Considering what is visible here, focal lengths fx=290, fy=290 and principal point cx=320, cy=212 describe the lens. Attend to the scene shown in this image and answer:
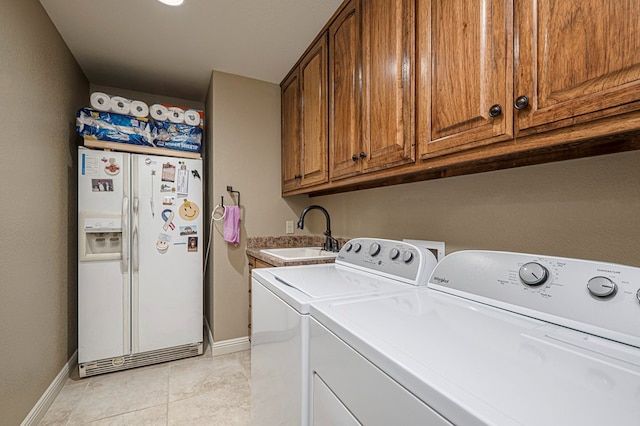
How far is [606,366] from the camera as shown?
524mm

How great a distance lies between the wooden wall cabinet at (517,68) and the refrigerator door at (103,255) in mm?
2194

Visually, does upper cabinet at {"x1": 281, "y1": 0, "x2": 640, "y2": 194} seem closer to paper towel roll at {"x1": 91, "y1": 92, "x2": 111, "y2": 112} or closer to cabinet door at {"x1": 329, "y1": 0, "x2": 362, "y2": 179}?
cabinet door at {"x1": 329, "y1": 0, "x2": 362, "y2": 179}

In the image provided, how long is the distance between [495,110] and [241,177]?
2.13m

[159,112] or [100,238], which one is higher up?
[159,112]

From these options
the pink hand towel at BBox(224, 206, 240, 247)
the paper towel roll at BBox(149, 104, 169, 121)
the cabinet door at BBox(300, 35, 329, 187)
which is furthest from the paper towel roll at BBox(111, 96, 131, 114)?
the cabinet door at BBox(300, 35, 329, 187)

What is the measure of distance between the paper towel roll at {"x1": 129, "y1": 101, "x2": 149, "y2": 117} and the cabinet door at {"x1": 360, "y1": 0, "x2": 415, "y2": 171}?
6.11 ft

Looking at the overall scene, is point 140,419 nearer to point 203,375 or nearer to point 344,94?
point 203,375

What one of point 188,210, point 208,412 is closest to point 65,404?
point 208,412

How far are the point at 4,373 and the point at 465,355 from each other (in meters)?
1.98

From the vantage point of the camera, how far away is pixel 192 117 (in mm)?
2504

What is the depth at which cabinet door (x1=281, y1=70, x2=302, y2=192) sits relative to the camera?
2.37 metres

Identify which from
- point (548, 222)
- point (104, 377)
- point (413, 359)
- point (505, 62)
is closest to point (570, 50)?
point (505, 62)

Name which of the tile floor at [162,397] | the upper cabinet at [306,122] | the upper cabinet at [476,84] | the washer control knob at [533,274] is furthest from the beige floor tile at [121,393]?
the washer control knob at [533,274]

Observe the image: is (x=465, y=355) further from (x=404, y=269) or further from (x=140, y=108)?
(x=140, y=108)
